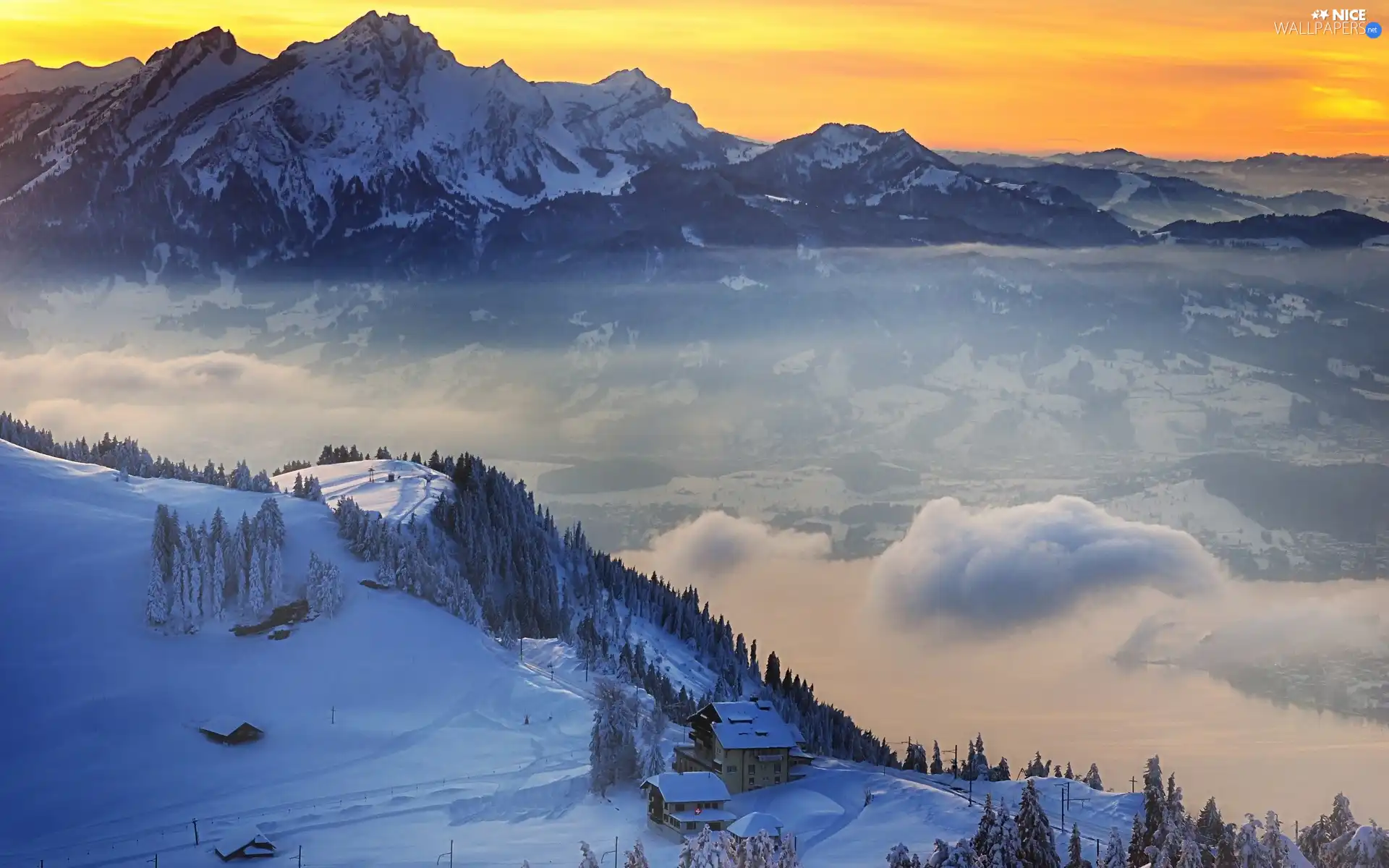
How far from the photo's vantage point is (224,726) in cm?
17088

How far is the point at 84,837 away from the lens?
499 ft

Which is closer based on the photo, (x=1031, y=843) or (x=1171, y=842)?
(x=1031, y=843)

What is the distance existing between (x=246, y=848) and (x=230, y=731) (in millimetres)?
30350

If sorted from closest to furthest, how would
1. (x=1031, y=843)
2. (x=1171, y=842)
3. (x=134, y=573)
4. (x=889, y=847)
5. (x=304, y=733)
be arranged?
(x=1031, y=843) → (x=1171, y=842) → (x=889, y=847) → (x=304, y=733) → (x=134, y=573)

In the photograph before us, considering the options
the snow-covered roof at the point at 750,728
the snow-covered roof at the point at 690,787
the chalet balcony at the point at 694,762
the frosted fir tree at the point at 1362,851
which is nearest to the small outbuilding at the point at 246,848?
the snow-covered roof at the point at 690,787

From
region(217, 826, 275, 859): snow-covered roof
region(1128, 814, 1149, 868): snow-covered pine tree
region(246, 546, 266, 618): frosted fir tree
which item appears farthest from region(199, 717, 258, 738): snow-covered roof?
region(1128, 814, 1149, 868): snow-covered pine tree

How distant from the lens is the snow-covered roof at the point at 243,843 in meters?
142

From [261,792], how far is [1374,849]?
93352 mm

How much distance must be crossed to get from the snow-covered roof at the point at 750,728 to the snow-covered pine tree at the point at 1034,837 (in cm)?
4531

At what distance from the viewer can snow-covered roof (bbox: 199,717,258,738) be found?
558 feet

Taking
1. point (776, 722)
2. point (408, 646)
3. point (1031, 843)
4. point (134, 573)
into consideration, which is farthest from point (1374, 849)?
point (134, 573)

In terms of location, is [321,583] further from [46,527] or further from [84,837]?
[84,837]

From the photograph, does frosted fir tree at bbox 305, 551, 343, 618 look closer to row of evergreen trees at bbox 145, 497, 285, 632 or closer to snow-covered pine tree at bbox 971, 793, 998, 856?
row of evergreen trees at bbox 145, 497, 285, 632

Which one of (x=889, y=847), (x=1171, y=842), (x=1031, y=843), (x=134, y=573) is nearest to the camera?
(x=1031, y=843)
